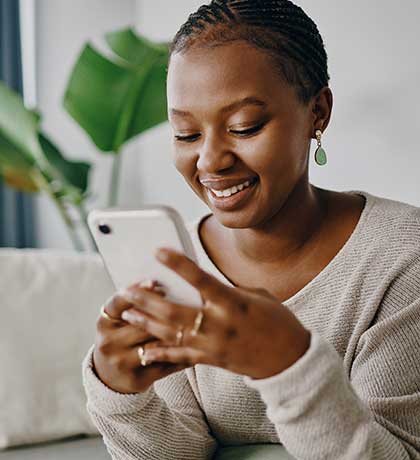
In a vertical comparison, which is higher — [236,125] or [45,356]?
[236,125]

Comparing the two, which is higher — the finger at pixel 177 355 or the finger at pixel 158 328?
the finger at pixel 158 328

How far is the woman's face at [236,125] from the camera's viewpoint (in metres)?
1.03

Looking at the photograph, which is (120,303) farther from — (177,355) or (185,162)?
(185,162)

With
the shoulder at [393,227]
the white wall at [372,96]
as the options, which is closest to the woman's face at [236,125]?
the shoulder at [393,227]

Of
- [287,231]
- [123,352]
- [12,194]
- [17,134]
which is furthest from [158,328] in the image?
[12,194]

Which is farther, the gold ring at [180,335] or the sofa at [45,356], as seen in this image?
the sofa at [45,356]

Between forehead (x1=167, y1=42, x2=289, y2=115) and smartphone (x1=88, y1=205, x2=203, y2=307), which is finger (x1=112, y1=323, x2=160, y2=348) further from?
forehead (x1=167, y1=42, x2=289, y2=115)

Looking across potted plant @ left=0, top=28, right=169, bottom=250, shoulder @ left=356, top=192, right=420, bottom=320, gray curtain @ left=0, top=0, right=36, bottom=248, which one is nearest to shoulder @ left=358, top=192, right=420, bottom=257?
shoulder @ left=356, top=192, right=420, bottom=320

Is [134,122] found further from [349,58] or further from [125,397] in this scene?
[125,397]

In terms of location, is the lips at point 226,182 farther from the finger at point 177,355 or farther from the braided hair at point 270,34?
the finger at point 177,355

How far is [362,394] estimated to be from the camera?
3.51 ft

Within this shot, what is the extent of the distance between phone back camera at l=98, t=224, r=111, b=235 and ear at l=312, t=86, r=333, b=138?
0.37 m

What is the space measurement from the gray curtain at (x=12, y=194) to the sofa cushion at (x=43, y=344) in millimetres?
1398

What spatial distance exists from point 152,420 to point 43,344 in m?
0.66
